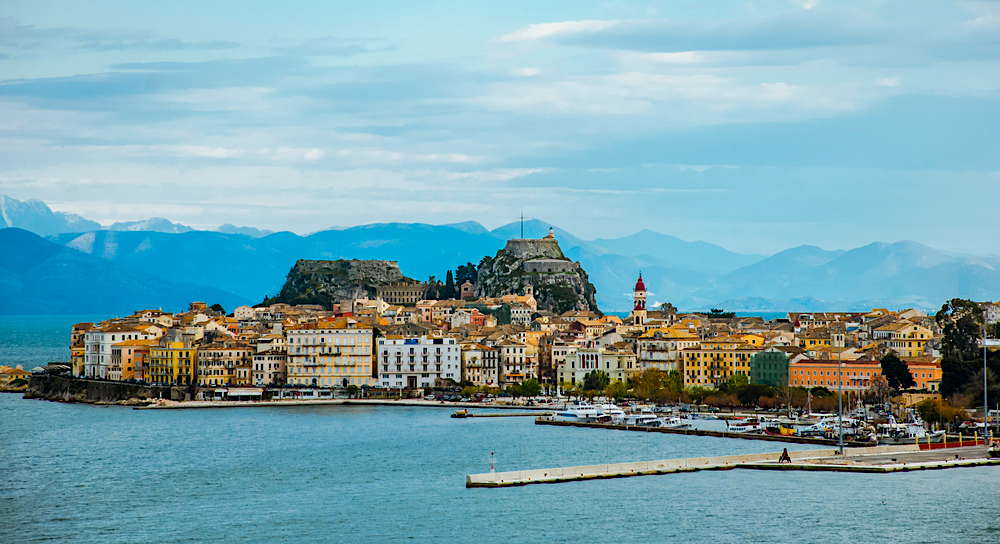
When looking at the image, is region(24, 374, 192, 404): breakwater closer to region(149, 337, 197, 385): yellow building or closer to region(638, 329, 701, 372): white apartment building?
region(149, 337, 197, 385): yellow building

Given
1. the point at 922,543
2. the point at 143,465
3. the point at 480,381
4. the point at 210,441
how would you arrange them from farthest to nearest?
the point at 480,381 < the point at 210,441 < the point at 143,465 < the point at 922,543

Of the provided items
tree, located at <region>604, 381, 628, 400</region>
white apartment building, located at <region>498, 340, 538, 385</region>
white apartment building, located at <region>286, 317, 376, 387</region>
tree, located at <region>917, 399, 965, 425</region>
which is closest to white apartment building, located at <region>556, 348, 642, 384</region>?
white apartment building, located at <region>498, 340, 538, 385</region>

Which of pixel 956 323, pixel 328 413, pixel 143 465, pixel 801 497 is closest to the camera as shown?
pixel 801 497

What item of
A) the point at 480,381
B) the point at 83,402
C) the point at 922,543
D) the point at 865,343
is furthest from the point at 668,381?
the point at 922,543

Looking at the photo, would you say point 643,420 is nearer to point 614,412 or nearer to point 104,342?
point 614,412

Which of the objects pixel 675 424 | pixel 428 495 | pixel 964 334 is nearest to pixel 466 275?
pixel 964 334

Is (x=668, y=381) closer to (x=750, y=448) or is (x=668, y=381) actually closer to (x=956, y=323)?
(x=956, y=323)
